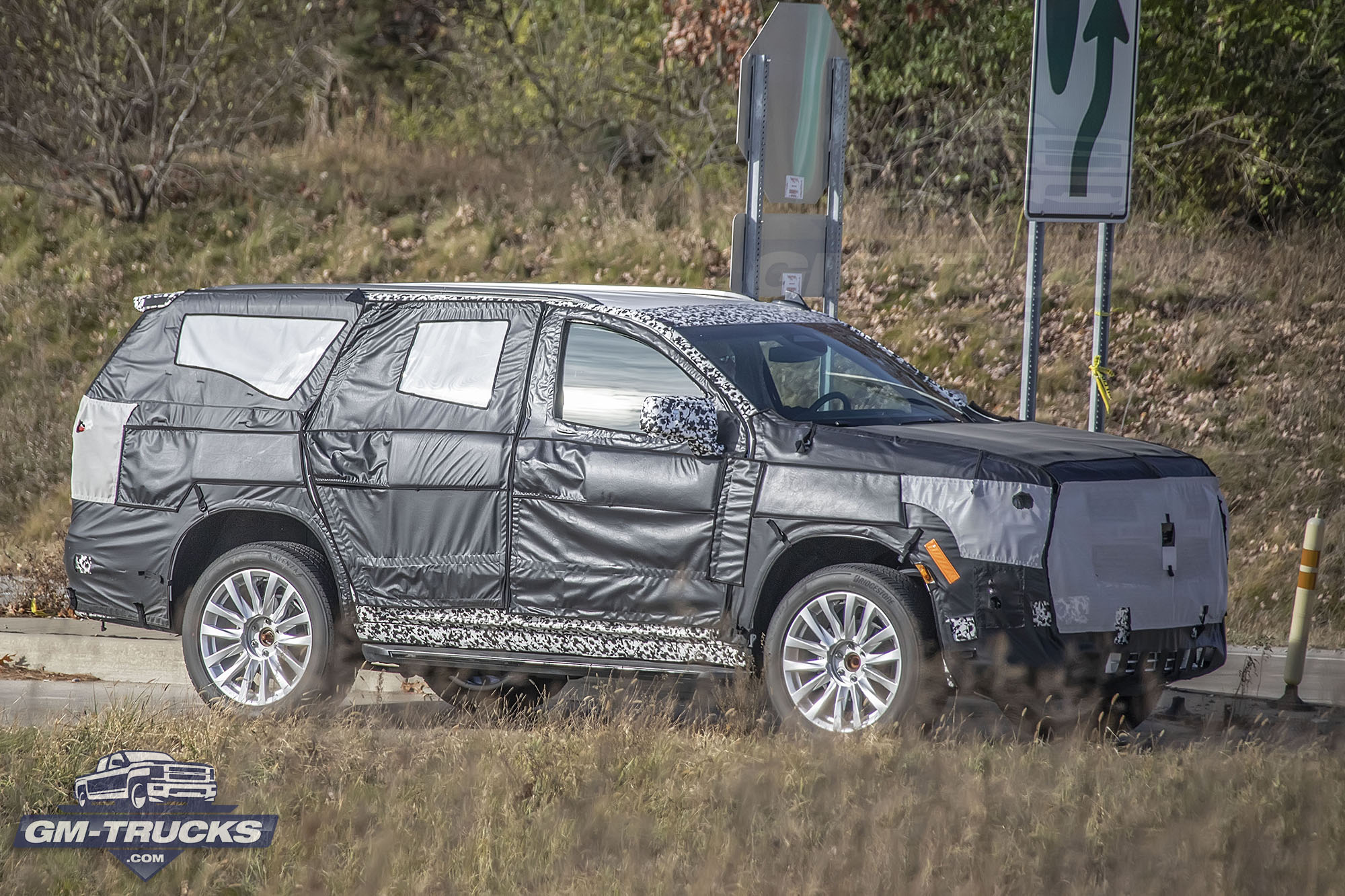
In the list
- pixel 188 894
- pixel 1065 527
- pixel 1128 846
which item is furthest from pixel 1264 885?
pixel 188 894

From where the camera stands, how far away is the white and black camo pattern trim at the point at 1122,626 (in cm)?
625

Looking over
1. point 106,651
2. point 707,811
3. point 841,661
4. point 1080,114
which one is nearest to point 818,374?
point 841,661

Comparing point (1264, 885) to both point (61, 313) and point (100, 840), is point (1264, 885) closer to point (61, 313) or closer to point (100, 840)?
point (100, 840)

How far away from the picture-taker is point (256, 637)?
748 centimetres

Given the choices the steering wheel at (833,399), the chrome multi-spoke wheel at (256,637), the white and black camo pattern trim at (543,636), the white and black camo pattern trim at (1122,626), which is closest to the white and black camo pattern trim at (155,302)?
the chrome multi-spoke wheel at (256,637)

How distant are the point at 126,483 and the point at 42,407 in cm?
928

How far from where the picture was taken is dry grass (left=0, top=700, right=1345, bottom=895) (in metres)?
4.68

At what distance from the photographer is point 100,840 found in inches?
207

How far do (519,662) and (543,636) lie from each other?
0.62ft

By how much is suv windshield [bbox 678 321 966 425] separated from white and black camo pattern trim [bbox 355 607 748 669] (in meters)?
1.05

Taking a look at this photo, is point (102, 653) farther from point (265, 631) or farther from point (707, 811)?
point (707, 811)

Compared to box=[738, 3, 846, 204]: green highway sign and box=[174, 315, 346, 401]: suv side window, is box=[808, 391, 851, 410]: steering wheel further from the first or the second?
box=[738, 3, 846, 204]: green highway sign

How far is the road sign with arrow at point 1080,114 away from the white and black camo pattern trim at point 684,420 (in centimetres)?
324

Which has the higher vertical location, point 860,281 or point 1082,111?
point 1082,111
